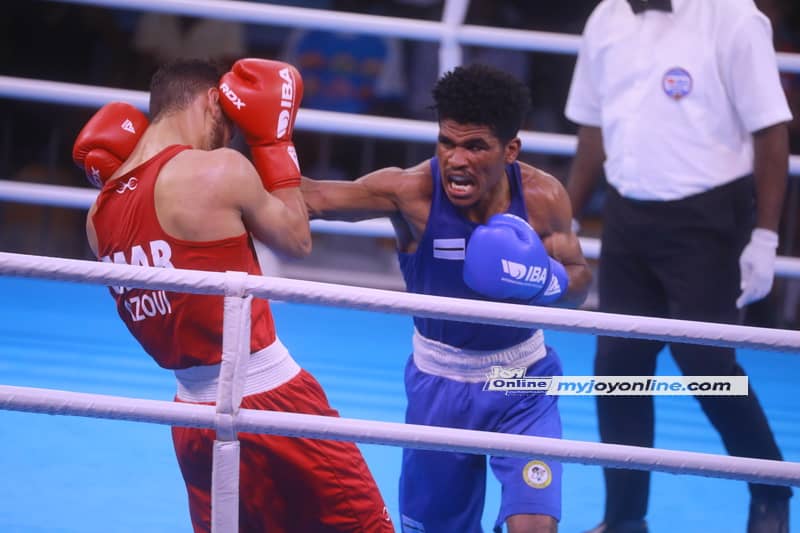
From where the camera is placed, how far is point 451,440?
1.85 meters

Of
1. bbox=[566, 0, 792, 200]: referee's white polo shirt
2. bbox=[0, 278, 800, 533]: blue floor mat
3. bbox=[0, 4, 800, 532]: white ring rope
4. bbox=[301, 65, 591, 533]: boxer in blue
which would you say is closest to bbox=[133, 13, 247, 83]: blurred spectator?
bbox=[0, 278, 800, 533]: blue floor mat

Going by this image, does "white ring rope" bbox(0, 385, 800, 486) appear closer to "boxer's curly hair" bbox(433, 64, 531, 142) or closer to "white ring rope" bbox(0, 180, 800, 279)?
"boxer's curly hair" bbox(433, 64, 531, 142)

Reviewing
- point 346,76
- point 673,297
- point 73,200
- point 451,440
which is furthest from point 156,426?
point 346,76

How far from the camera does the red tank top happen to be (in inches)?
81.6

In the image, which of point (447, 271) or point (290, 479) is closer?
point (290, 479)

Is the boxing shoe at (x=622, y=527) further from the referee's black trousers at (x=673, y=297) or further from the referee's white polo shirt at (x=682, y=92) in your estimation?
the referee's white polo shirt at (x=682, y=92)

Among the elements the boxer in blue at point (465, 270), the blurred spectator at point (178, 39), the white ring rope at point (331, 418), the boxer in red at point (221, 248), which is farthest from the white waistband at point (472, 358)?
the blurred spectator at point (178, 39)

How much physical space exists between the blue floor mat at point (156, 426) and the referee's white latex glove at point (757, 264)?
0.63m

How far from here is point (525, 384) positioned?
8.00 feet

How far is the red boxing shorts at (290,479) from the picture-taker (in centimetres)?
212

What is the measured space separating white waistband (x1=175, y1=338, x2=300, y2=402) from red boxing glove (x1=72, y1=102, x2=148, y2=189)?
0.47m

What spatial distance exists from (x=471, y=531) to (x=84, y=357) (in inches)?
80.1

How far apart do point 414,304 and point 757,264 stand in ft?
4.82

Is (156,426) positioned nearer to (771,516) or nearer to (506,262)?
(506,262)
